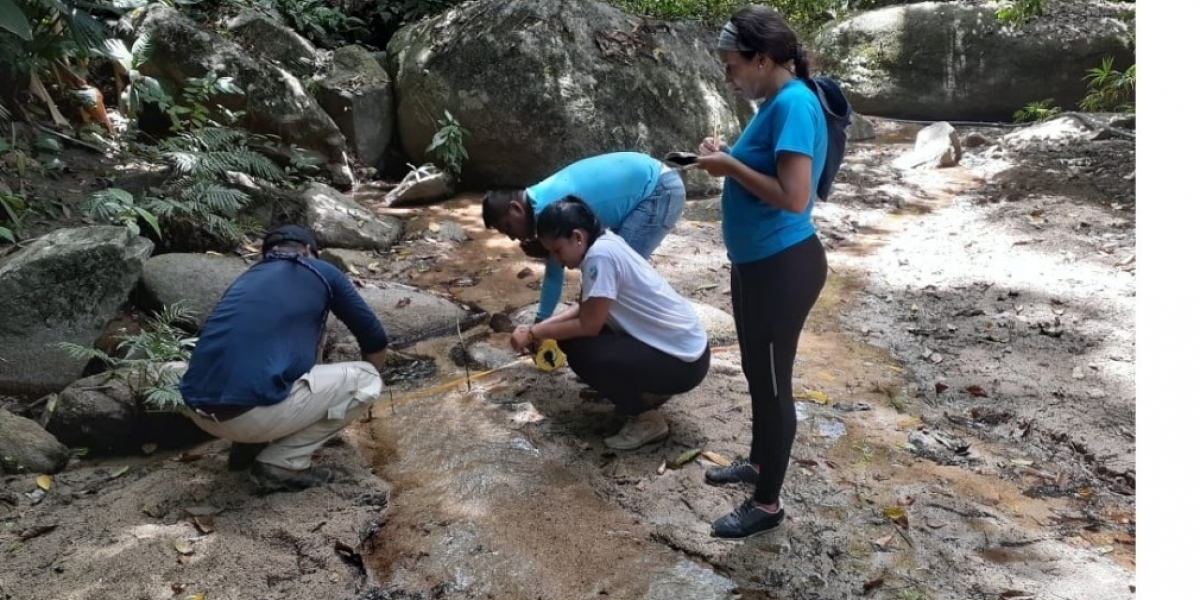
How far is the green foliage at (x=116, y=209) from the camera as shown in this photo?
5.25m

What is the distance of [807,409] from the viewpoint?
3.99 meters

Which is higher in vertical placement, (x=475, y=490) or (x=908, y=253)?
(x=475, y=490)

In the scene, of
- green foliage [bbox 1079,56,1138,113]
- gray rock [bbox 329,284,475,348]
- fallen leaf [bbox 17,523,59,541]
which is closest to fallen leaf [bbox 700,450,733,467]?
gray rock [bbox 329,284,475,348]

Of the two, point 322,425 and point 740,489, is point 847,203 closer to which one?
point 740,489

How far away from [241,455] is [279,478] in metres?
0.31

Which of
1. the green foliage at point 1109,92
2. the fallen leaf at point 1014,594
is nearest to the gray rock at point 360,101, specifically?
the fallen leaf at point 1014,594

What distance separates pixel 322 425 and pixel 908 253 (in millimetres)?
5035

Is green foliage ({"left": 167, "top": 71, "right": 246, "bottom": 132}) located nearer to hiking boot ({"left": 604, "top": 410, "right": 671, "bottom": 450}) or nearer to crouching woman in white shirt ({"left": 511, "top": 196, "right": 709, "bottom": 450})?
crouching woman in white shirt ({"left": 511, "top": 196, "right": 709, "bottom": 450})

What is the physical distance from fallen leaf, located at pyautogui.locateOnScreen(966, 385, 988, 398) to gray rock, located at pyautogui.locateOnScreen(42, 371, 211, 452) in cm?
384

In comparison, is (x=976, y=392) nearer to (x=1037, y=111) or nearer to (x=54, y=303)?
(x=54, y=303)

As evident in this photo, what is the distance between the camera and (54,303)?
171 inches

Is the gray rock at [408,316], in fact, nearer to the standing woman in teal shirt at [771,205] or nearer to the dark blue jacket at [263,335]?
the dark blue jacket at [263,335]

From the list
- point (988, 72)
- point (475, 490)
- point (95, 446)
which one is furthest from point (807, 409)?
point (988, 72)

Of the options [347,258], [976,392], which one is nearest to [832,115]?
[976,392]
